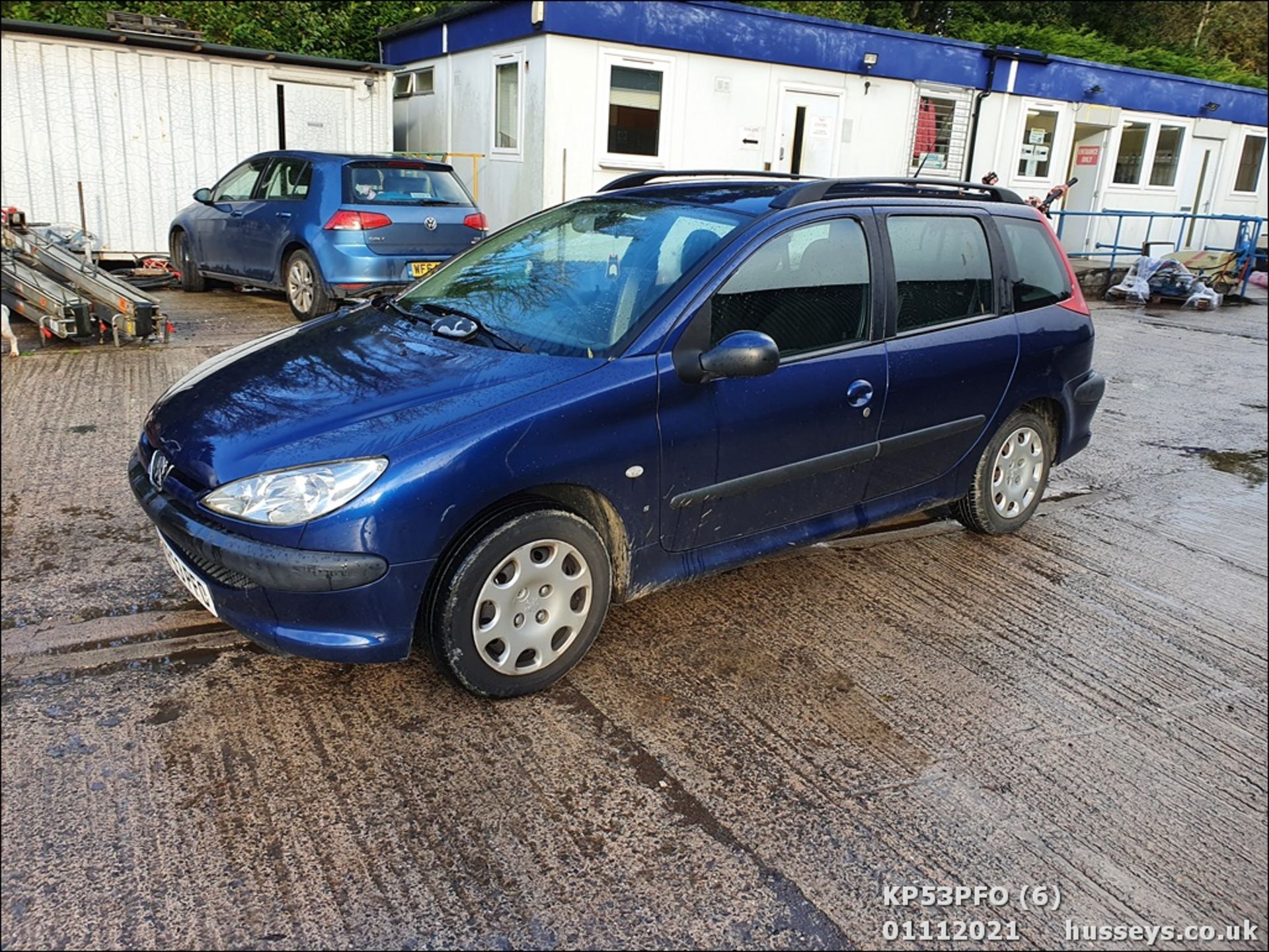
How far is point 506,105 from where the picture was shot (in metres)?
14.8

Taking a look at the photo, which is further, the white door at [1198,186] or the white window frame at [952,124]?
the white door at [1198,186]

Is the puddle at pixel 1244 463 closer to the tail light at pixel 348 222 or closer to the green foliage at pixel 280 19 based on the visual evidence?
the tail light at pixel 348 222

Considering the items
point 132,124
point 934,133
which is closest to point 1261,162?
point 934,133

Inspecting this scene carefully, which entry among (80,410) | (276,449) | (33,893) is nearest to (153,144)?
(80,410)

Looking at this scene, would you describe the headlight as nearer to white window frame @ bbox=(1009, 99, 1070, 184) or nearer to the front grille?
the front grille

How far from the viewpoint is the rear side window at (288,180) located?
966cm

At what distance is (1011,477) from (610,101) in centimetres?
1065

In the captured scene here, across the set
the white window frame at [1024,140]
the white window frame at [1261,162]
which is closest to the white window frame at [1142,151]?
the white window frame at [1024,140]

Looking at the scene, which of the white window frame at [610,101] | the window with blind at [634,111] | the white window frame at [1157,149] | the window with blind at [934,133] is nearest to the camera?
the white window frame at [610,101]

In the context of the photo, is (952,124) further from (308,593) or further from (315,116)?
(308,593)

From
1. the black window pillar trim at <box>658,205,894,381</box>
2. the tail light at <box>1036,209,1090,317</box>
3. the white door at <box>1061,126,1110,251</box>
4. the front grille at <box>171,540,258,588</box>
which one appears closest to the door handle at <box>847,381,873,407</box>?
the black window pillar trim at <box>658,205,894,381</box>

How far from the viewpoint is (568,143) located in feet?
45.4

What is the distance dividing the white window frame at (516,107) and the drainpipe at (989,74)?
814 centimetres

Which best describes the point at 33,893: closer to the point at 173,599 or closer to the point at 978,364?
the point at 173,599
